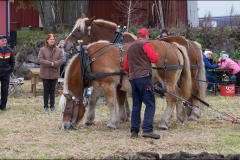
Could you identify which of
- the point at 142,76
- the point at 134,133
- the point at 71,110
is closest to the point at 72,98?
the point at 71,110

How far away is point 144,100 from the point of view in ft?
27.5

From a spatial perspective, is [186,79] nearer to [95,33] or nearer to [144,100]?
[144,100]

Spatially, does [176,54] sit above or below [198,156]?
above

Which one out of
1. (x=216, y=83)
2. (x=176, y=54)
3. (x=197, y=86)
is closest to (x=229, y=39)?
(x=216, y=83)

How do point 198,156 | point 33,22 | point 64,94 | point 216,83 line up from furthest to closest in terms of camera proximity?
1. point 33,22
2. point 216,83
3. point 64,94
4. point 198,156

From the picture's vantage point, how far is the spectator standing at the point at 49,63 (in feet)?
38.8

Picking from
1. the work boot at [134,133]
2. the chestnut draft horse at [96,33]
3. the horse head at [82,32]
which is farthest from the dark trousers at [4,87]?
the work boot at [134,133]

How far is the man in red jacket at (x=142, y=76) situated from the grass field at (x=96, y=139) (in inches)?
10.7

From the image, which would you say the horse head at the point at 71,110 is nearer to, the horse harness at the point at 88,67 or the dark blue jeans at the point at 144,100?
the horse harness at the point at 88,67

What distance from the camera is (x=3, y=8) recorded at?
20891 millimetres

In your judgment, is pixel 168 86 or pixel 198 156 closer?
pixel 198 156

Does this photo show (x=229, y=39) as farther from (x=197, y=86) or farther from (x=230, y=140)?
(x=230, y=140)

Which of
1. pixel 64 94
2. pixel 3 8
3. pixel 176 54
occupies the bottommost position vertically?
pixel 64 94

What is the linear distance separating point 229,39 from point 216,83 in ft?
18.2
